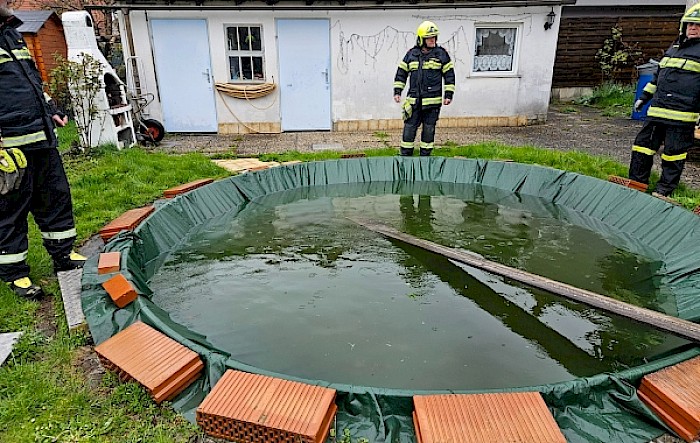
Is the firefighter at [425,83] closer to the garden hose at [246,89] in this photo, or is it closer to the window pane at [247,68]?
the garden hose at [246,89]

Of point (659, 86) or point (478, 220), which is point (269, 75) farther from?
point (659, 86)

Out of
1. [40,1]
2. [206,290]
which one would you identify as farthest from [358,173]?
[40,1]

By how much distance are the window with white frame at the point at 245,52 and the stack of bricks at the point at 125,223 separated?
483 cm

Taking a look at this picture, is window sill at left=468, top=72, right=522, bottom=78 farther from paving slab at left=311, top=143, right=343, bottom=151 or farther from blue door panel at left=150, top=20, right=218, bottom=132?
blue door panel at left=150, top=20, right=218, bottom=132

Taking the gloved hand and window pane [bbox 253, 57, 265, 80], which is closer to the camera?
the gloved hand

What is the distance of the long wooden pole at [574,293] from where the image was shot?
2.32 metres

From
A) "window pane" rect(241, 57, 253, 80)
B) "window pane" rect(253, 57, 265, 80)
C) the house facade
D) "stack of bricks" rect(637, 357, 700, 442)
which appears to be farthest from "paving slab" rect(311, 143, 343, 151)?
"stack of bricks" rect(637, 357, 700, 442)

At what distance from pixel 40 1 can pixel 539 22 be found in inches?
490

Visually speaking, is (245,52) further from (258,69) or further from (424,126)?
(424,126)

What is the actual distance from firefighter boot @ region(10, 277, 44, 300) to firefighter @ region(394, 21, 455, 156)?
4217 millimetres

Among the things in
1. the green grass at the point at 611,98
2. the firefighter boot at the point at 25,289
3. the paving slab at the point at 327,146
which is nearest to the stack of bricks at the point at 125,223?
the firefighter boot at the point at 25,289

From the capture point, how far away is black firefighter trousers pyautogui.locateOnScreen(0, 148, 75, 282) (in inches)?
109

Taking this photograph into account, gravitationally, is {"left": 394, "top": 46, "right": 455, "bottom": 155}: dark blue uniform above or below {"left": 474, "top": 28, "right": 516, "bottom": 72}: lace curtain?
below

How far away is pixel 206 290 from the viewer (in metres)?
3.12
